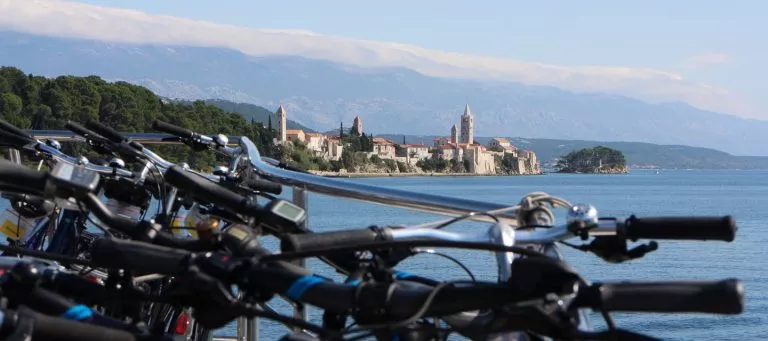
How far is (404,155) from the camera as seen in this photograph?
13638 cm

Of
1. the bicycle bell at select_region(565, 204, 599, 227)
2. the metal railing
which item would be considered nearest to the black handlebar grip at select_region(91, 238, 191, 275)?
the metal railing

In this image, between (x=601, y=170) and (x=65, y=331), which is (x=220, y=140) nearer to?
(x=65, y=331)

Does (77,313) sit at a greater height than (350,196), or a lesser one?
lesser

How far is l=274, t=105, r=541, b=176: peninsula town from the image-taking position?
104062 millimetres

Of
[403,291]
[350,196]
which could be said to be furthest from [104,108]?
[403,291]

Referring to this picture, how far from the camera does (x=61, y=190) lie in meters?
2.00

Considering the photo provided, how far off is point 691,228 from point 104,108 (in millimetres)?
44788

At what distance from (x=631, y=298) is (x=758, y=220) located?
30.2 metres

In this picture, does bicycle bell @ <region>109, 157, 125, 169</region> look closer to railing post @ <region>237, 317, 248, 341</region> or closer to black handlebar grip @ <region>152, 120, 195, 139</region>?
black handlebar grip @ <region>152, 120, 195, 139</region>

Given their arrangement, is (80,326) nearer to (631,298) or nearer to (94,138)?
(631,298)

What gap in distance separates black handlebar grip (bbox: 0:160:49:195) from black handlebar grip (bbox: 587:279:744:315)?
100 cm

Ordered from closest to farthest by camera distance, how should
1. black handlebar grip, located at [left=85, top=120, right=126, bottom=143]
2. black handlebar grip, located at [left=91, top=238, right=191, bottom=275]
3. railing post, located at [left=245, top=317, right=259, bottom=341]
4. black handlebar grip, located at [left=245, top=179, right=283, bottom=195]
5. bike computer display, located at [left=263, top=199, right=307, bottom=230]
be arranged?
black handlebar grip, located at [left=91, top=238, right=191, bottom=275], bike computer display, located at [left=263, top=199, right=307, bottom=230], black handlebar grip, located at [left=245, top=179, right=283, bottom=195], railing post, located at [left=245, top=317, right=259, bottom=341], black handlebar grip, located at [left=85, top=120, right=126, bottom=143]

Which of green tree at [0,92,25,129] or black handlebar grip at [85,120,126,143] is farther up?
green tree at [0,92,25,129]

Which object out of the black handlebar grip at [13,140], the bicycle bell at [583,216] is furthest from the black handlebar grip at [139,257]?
the black handlebar grip at [13,140]
